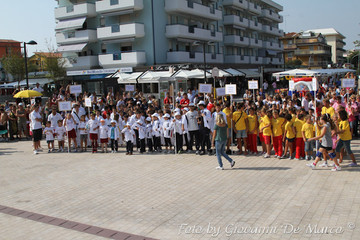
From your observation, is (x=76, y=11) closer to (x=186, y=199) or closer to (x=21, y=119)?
(x=21, y=119)

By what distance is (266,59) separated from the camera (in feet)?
202

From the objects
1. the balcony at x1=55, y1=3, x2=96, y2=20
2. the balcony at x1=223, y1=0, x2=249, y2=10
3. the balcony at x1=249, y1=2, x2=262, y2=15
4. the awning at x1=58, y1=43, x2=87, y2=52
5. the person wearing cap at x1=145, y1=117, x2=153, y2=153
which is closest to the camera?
the person wearing cap at x1=145, y1=117, x2=153, y2=153

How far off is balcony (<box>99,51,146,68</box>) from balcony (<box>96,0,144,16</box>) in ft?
14.0

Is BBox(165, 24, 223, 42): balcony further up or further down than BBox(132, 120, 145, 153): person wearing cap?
further up

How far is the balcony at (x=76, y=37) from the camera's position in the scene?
38.9 metres

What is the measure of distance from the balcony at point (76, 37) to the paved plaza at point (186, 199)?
29.0 metres

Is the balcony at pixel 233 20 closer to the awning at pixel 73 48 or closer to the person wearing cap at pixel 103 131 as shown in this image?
the awning at pixel 73 48

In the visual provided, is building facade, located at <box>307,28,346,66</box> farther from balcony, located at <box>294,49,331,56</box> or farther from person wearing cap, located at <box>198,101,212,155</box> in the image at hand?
person wearing cap, located at <box>198,101,212,155</box>

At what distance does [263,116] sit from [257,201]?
4.98m

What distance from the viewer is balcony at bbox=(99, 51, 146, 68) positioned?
116ft

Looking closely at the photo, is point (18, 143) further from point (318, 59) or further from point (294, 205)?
point (318, 59)

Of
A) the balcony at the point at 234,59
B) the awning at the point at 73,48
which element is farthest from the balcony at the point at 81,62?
the balcony at the point at 234,59

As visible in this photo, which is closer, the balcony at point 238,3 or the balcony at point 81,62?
the balcony at point 81,62

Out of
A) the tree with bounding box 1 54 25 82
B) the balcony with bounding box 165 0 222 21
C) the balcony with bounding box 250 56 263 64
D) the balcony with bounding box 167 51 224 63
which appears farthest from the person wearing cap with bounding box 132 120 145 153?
the balcony with bounding box 250 56 263 64
